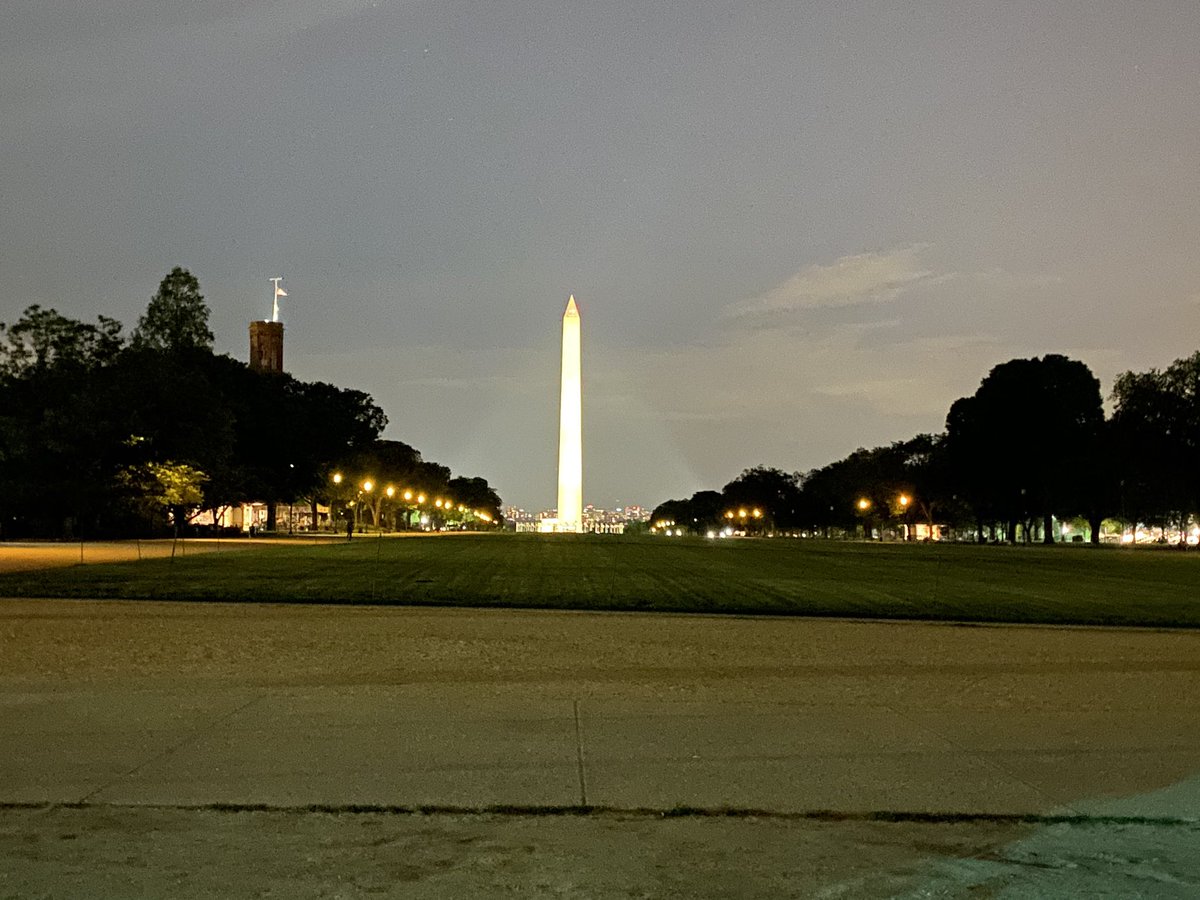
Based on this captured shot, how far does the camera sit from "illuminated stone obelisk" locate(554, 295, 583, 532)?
108m

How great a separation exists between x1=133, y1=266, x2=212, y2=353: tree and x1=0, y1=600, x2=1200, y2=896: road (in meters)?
78.6

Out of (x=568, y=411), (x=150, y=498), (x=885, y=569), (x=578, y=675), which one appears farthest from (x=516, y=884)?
(x=568, y=411)

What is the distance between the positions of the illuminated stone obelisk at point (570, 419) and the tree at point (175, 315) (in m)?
30.1

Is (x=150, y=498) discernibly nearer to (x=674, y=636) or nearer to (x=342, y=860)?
(x=674, y=636)

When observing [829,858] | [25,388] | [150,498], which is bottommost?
[829,858]

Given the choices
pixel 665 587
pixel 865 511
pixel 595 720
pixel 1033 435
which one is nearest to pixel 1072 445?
pixel 1033 435

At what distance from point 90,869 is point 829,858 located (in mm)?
3892

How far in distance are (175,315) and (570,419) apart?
34.7 m

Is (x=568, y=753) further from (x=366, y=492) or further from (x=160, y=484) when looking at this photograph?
(x=366, y=492)

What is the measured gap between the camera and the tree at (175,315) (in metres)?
92.5

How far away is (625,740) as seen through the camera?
33.4 ft

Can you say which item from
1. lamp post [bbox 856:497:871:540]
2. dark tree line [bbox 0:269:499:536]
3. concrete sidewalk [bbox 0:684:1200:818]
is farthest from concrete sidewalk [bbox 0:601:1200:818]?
lamp post [bbox 856:497:871:540]

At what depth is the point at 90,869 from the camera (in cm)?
657

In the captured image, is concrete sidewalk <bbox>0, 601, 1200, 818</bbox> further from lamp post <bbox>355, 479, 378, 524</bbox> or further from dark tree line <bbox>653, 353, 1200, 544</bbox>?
lamp post <bbox>355, 479, 378, 524</bbox>
